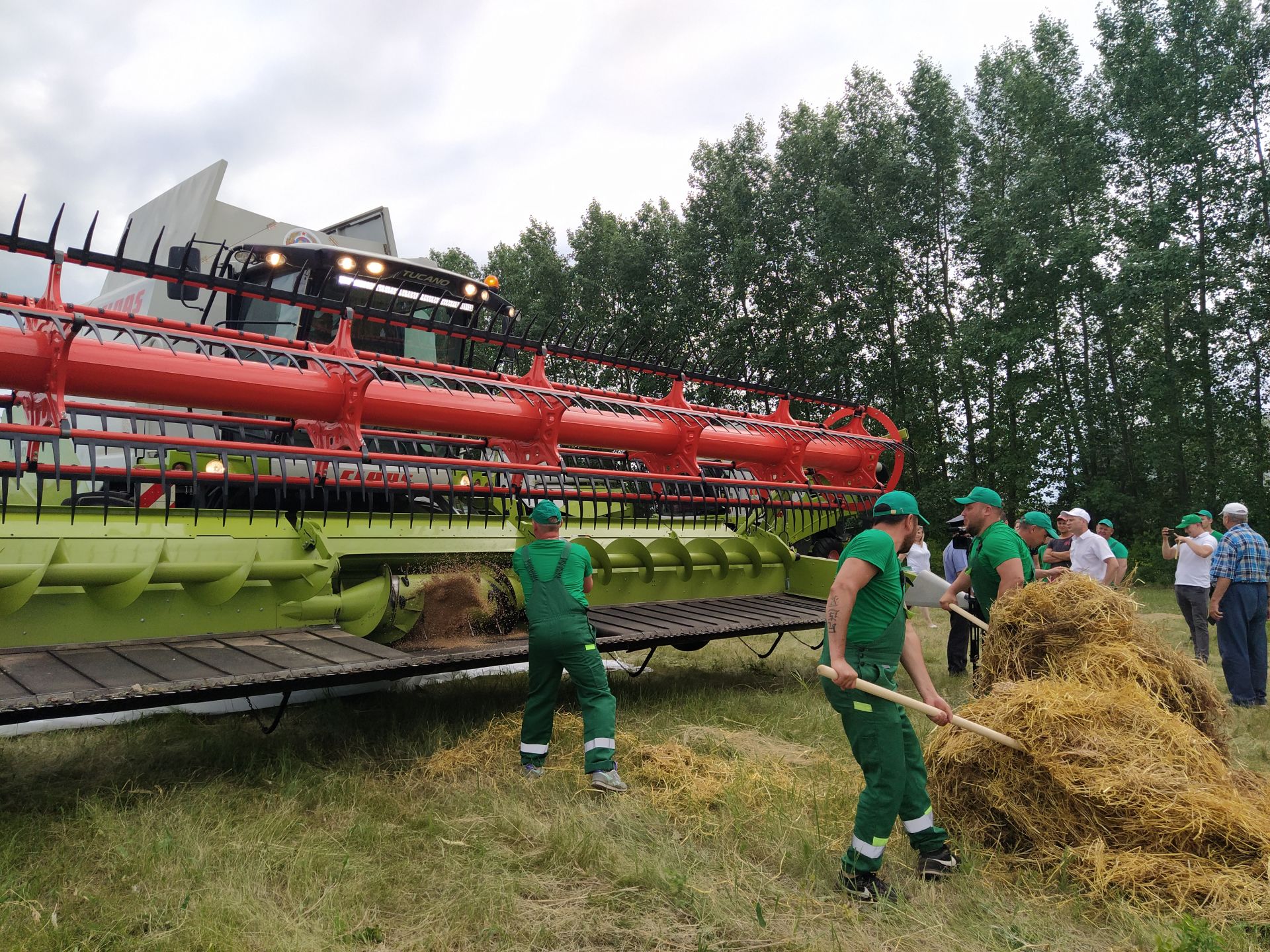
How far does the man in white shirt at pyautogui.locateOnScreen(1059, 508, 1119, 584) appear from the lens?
7027 mm

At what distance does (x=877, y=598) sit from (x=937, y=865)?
1.01m

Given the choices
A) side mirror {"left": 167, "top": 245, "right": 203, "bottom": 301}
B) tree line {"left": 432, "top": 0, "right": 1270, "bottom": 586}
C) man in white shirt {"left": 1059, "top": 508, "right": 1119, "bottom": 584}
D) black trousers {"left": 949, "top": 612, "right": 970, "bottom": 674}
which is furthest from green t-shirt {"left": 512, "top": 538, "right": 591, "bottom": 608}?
tree line {"left": 432, "top": 0, "right": 1270, "bottom": 586}

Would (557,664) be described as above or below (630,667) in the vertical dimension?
above

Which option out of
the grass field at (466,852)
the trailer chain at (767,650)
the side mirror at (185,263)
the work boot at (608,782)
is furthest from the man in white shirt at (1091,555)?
the side mirror at (185,263)

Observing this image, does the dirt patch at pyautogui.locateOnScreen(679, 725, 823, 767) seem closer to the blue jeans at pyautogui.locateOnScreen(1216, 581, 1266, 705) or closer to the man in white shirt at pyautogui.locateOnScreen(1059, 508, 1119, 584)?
the man in white shirt at pyautogui.locateOnScreen(1059, 508, 1119, 584)

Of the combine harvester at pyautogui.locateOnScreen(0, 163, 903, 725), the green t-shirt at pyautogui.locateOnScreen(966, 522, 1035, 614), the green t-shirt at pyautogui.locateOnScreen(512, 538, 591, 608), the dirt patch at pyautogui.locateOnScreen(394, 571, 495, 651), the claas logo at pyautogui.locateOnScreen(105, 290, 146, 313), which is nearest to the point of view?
the combine harvester at pyautogui.locateOnScreen(0, 163, 903, 725)

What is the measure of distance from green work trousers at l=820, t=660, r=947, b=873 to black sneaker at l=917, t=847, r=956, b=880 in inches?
1.1

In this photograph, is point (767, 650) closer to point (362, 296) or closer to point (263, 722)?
point (263, 722)

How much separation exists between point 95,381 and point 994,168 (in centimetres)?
1939

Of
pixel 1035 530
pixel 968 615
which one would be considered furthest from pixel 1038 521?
pixel 968 615

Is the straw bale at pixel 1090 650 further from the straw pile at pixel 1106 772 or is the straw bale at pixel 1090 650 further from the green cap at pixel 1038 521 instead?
the green cap at pixel 1038 521

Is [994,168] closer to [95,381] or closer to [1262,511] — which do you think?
[1262,511]

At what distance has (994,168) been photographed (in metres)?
19.1

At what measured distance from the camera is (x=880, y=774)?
10.0 feet
